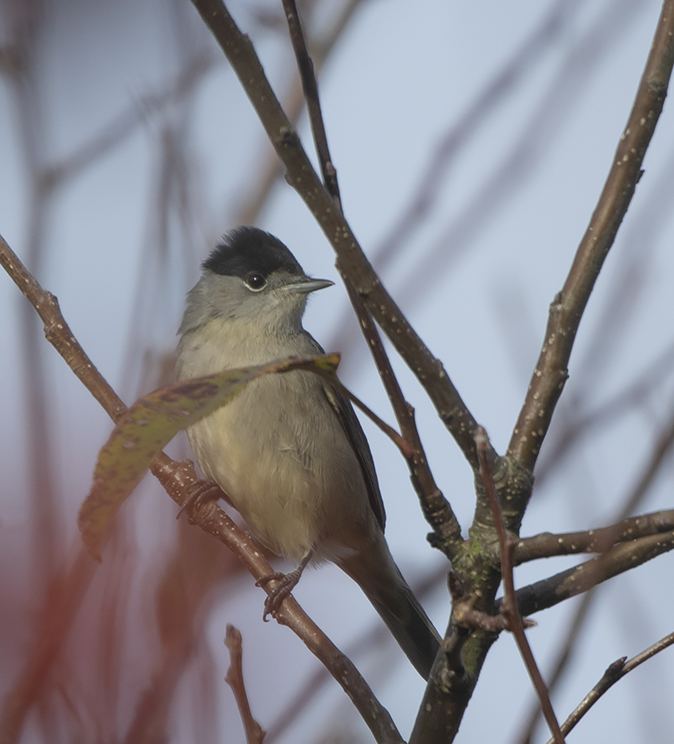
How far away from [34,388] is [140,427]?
1.70 feet

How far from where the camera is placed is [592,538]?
151 centimetres

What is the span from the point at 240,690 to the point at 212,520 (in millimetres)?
1817

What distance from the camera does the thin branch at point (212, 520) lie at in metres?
2.12

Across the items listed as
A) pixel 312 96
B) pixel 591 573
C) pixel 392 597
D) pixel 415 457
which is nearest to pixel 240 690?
pixel 415 457

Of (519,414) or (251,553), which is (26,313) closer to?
(519,414)

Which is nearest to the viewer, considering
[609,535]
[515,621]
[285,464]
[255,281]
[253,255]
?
[515,621]

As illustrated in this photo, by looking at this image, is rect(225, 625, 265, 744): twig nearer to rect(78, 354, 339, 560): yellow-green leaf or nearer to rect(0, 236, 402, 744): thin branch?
rect(78, 354, 339, 560): yellow-green leaf

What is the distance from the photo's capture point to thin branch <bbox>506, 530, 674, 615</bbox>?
1661mm

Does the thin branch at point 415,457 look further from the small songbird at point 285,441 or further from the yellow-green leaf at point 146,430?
the small songbird at point 285,441

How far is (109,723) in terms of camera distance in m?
1.32

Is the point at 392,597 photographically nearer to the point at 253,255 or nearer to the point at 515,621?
the point at 253,255

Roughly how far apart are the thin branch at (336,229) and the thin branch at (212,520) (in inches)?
29.2

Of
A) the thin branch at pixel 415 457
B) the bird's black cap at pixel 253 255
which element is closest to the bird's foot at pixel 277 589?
the thin branch at pixel 415 457

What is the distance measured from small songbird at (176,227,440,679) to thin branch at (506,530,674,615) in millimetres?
2177
